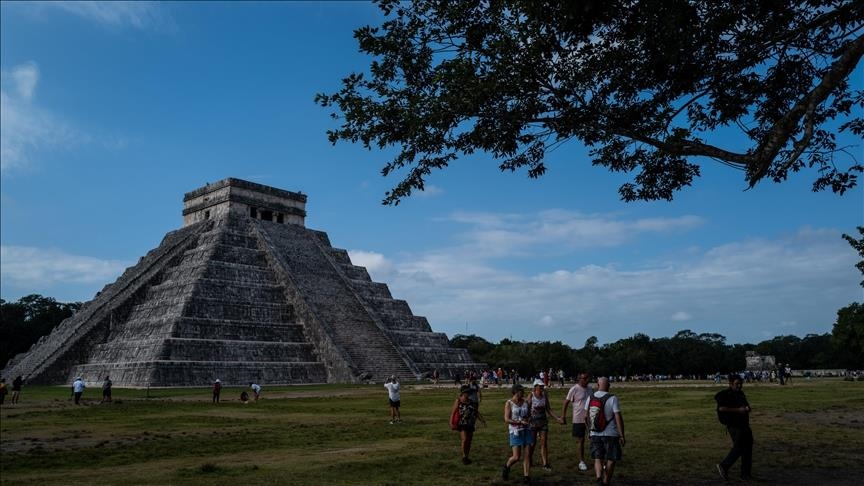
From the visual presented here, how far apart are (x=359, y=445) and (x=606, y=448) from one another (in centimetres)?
505

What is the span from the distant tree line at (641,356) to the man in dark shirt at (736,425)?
54855mm

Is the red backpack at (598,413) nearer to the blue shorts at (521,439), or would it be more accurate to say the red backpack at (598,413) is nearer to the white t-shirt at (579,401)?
the blue shorts at (521,439)

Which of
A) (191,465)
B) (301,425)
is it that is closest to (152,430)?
(301,425)

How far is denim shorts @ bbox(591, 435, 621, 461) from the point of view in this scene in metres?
7.73

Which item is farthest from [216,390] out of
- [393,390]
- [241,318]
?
[241,318]

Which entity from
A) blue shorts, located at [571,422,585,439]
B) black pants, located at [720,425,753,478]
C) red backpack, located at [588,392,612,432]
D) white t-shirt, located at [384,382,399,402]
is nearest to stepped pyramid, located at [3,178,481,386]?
white t-shirt, located at [384,382,399,402]

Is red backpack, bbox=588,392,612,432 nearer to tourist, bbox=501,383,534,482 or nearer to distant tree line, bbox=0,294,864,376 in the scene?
tourist, bbox=501,383,534,482

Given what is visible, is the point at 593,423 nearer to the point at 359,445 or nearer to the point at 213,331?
the point at 359,445

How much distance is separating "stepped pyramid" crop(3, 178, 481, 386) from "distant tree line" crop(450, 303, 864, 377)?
→ 86.5 feet

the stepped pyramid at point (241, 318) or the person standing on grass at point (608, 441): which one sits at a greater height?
the stepped pyramid at point (241, 318)

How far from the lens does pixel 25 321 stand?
6122cm

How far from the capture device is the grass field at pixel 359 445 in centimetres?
861

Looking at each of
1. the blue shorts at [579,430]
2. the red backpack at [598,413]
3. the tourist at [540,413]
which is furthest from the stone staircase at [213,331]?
the red backpack at [598,413]

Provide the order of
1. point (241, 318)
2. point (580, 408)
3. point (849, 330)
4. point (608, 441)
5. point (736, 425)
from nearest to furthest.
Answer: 1. point (608, 441)
2. point (736, 425)
3. point (580, 408)
4. point (241, 318)
5. point (849, 330)
